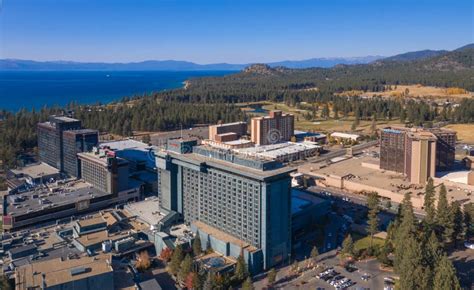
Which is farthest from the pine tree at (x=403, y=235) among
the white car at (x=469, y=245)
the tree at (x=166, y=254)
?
the tree at (x=166, y=254)

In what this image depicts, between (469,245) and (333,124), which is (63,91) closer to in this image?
(333,124)

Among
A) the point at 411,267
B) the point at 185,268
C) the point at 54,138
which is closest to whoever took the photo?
the point at 411,267

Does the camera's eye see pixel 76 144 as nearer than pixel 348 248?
No

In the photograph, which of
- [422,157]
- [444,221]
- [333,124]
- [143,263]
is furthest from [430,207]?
[333,124]

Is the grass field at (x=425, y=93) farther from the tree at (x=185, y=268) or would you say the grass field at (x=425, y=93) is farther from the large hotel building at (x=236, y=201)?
the tree at (x=185, y=268)

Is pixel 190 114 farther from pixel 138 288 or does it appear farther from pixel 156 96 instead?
pixel 138 288

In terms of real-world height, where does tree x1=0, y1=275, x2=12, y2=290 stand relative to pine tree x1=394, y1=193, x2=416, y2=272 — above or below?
below

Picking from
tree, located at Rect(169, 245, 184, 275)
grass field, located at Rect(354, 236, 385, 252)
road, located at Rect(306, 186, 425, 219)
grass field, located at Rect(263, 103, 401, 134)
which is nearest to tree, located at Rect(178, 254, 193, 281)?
tree, located at Rect(169, 245, 184, 275)

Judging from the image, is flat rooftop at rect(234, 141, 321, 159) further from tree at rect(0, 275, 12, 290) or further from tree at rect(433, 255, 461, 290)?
tree at rect(0, 275, 12, 290)
